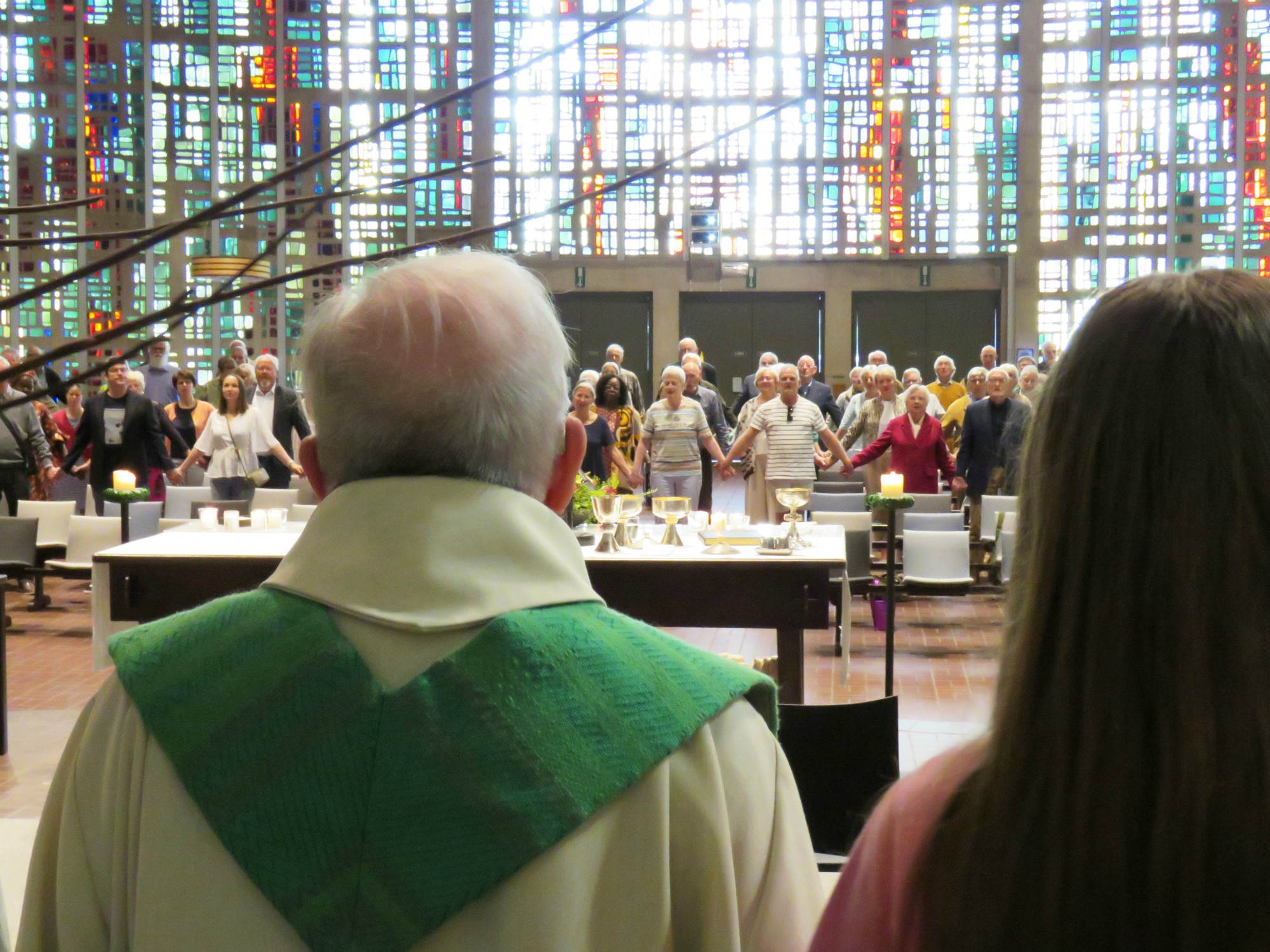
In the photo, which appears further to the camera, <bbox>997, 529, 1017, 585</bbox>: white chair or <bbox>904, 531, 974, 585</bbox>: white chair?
<bbox>904, 531, 974, 585</bbox>: white chair

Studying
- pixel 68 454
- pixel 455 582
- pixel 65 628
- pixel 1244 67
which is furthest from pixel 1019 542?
pixel 1244 67

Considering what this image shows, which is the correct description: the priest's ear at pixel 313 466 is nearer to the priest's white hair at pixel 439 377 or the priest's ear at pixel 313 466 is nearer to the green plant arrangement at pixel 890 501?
the priest's white hair at pixel 439 377

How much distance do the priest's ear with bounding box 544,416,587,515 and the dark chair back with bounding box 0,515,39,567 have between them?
7.56 metres

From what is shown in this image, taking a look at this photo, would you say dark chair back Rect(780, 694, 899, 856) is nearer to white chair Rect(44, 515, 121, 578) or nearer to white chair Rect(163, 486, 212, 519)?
white chair Rect(44, 515, 121, 578)

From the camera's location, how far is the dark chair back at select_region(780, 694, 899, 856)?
9.86 ft

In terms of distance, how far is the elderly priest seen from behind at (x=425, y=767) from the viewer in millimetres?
1049

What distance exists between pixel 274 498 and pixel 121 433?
1.71 metres

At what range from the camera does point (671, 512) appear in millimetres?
6195

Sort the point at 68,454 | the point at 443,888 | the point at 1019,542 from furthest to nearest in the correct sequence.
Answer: the point at 68,454, the point at 443,888, the point at 1019,542

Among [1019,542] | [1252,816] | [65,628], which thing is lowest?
[65,628]

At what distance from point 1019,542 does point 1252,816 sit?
21 centimetres

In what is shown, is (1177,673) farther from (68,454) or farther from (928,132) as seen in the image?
(928,132)

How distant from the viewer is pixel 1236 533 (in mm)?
778

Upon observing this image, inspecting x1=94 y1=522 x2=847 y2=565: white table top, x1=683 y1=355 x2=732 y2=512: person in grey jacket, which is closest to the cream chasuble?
x1=94 y1=522 x2=847 y2=565: white table top
